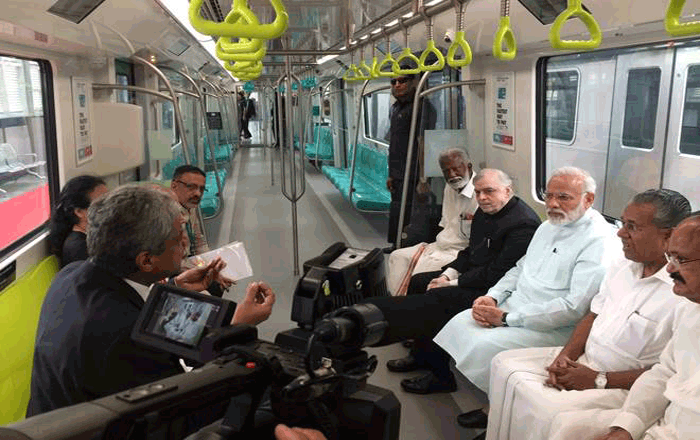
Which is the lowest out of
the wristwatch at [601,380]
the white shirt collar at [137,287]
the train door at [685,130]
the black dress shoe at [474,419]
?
the black dress shoe at [474,419]

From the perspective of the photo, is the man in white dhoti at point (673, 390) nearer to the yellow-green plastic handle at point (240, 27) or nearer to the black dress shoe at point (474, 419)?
the black dress shoe at point (474, 419)

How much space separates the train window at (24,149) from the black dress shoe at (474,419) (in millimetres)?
2434

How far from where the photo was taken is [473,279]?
12.4 feet

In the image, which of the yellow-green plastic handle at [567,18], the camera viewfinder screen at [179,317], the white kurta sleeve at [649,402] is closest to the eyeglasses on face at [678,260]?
the white kurta sleeve at [649,402]

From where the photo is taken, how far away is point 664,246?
2.43m

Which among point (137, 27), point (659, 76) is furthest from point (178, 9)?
point (659, 76)

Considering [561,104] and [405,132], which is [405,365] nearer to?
[561,104]

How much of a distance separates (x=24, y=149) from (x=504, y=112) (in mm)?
3193

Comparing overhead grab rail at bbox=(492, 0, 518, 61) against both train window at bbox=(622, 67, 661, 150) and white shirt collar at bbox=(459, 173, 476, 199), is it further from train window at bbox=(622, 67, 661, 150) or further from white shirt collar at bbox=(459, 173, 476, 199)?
white shirt collar at bbox=(459, 173, 476, 199)

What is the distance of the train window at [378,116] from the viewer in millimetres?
9203

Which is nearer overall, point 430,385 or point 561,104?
point 430,385

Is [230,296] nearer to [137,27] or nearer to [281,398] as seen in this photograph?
[137,27]

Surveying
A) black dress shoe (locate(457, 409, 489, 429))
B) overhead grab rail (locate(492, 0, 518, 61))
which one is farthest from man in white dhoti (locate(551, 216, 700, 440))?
overhead grab rail (locate(492, 0, 518, 61))

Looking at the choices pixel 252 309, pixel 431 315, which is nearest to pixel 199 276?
pixel 252 309
